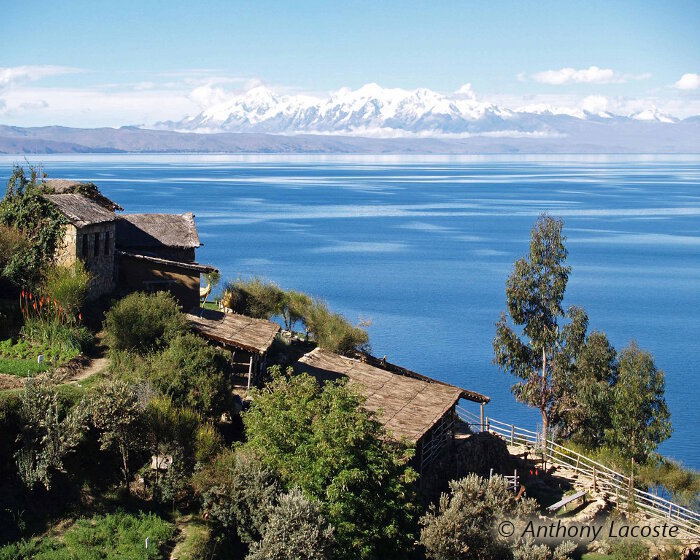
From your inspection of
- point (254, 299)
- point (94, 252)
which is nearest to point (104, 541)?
point (94, 252)

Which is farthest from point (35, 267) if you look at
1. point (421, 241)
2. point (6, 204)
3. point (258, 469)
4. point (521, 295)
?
point (421, 241)

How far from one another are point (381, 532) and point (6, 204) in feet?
67.2

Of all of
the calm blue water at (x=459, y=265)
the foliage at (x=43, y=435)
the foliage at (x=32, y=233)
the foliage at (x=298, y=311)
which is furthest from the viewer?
the calm blue water at (x=459, y=265)

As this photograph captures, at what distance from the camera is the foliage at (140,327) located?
2883 cm

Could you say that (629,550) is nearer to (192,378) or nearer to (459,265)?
(192,378)

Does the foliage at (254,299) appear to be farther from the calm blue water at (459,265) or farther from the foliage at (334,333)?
the calm blue water at (459,265)

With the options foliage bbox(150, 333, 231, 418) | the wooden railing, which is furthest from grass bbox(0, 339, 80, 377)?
the wooden railing

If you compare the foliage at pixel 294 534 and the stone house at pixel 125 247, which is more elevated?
the stone house at pixel 125 247

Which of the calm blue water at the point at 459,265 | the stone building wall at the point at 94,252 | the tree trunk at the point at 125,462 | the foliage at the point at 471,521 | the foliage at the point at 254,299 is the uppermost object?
the stone building wall at the point at 94,252

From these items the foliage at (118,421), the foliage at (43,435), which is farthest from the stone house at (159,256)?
the foliage at (43,435)

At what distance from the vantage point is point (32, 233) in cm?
3284

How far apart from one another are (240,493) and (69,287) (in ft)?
37.2

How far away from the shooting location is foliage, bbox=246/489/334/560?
67.2ft

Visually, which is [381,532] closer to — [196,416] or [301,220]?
[196,416]
